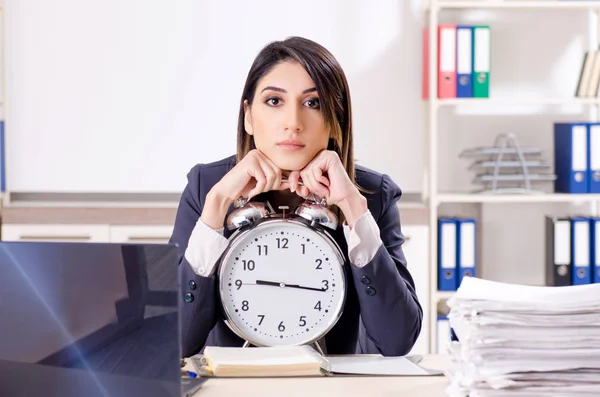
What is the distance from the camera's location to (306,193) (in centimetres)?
178

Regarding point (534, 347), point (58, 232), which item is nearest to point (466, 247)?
point (58, 232)

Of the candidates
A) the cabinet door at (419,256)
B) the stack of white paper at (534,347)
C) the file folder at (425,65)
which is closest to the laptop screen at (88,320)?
the stack of white paper at (534,347)

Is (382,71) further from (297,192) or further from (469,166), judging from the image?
(297,192)

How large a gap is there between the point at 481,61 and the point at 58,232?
187 centimetres

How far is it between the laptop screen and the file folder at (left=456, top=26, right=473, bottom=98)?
265 cm

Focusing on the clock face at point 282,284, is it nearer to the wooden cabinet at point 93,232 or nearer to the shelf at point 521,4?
the wooden cabinet at point 93,232

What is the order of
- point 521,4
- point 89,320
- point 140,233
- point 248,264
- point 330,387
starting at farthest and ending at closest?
point 521,4
point 140,233
point 248,264
point 330,387
point 89,320

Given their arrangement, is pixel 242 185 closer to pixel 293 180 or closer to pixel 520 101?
pixel 293 180

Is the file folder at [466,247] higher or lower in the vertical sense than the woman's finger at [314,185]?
lower

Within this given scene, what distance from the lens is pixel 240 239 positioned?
1.67 m

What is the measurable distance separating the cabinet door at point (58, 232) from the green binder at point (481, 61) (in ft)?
5.35

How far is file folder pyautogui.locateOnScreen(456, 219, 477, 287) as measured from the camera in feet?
12.0

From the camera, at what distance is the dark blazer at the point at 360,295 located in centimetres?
172

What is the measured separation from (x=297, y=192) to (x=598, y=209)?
8.42 ft
